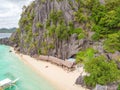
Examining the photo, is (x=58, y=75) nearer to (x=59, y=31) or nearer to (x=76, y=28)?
(x=59, y=31)

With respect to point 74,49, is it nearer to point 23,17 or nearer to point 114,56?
A: point 114,56

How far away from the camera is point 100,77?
80.5ft

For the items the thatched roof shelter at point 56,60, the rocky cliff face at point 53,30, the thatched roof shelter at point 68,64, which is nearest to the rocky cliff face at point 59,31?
the rocky cliff face at point 53,30

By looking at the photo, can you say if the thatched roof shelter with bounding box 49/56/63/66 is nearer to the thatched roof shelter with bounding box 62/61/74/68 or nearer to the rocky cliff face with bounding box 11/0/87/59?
the thatched roof shelter with bounding box 62/61/74/68

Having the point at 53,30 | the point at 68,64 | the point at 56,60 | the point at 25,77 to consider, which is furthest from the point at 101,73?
the point at 53,30

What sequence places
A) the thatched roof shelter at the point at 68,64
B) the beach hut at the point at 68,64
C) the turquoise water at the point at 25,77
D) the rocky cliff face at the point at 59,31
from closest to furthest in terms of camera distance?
the turquoise water at the point at 25,77 < the beach hut at the point at 68,64 < the thatched roof shelter at the point at 68,64 < the rocky cliff face at the point at 59,31

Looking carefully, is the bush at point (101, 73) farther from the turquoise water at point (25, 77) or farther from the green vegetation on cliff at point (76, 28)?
the green vegetation on cliff at point (76, 28)

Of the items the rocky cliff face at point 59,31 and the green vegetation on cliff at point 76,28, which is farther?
the rocky cliff face at point 59,31

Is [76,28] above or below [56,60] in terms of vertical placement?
above

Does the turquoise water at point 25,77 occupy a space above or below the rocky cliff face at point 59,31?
below

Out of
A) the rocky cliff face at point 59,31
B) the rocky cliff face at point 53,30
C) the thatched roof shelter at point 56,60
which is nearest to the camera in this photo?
the thatched roof shelter at point 56,60

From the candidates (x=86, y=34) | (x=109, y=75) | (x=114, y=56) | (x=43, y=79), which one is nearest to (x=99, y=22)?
(x=86, y=34)

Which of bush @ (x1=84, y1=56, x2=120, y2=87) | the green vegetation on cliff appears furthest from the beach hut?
bush @ (x1=84, y1=56, x2=120, y2=87)

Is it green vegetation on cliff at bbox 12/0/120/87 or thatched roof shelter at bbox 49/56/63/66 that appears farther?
green vegetation on cliff at bbox 12/0/120/87
